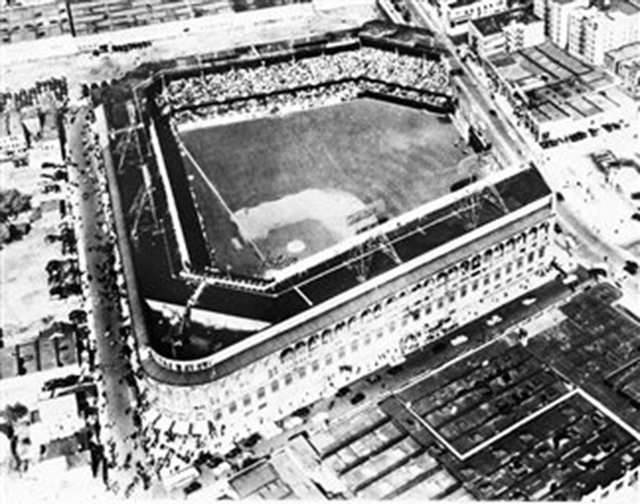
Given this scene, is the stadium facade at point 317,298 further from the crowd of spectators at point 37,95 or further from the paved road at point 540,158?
the crowd of spectators at point 37,95

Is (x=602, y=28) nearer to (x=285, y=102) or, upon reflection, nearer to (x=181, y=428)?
(x=285, y=102)

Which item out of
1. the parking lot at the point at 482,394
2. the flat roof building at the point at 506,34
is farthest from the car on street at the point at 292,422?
the flat roof building at the point at 506,34

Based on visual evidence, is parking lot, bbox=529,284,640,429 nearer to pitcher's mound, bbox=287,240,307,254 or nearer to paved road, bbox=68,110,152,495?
pitcher's mound, bbox=287,240,307,254

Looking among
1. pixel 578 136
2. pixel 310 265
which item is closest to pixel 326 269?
pixel 310 265

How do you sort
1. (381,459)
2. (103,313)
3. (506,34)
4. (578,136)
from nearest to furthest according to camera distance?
(381,459) < (103,313) < (578,136) < (506,34)

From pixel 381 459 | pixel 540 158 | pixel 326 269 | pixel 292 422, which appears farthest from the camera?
pixel 540 158

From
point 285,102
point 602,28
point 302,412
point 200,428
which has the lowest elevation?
point 302,412

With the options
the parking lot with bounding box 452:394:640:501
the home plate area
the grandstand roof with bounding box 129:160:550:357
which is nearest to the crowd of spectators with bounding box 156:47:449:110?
the home plate area
